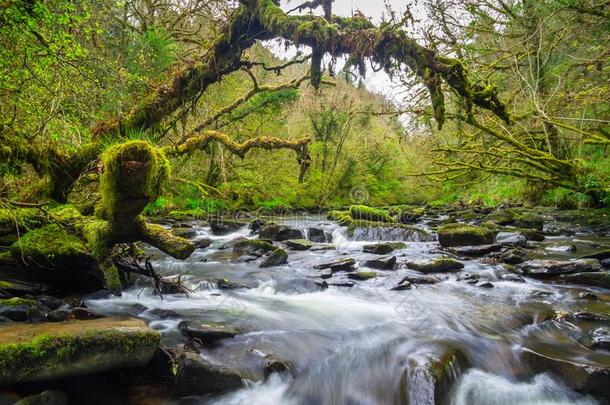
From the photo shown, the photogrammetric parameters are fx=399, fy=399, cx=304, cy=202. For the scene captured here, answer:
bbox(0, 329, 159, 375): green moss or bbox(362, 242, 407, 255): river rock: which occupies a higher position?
bbox(0, 329, 159, 375): green moss

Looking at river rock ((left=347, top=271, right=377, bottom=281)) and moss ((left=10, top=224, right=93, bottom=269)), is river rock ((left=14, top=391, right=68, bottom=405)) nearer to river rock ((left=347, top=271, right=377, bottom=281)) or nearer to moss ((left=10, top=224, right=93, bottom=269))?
moss ((left=10, top=224, right=93, bottom=269))

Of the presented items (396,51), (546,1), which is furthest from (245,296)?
(546,1)

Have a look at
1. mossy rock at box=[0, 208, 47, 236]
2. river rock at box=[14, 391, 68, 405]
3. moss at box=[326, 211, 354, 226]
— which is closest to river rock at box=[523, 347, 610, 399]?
river rock at box=[14, 391, 68, 405]

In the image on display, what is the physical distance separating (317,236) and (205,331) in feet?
27.1

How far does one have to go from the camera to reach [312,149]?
23438mm

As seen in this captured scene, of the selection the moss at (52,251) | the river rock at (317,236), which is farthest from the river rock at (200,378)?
the river rock at (317,236)

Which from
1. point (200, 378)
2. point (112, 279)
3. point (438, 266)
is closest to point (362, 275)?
point (438, 266)

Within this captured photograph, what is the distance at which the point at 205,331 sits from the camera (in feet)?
13.4

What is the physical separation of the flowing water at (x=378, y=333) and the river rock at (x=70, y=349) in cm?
59

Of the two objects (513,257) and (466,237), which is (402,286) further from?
(466,237)

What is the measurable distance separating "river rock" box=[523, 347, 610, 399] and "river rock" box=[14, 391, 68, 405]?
13.1 feet

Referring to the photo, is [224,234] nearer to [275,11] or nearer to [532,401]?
[275,11]

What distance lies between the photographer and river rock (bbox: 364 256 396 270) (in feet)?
26.6

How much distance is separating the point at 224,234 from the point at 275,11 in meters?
7.57
